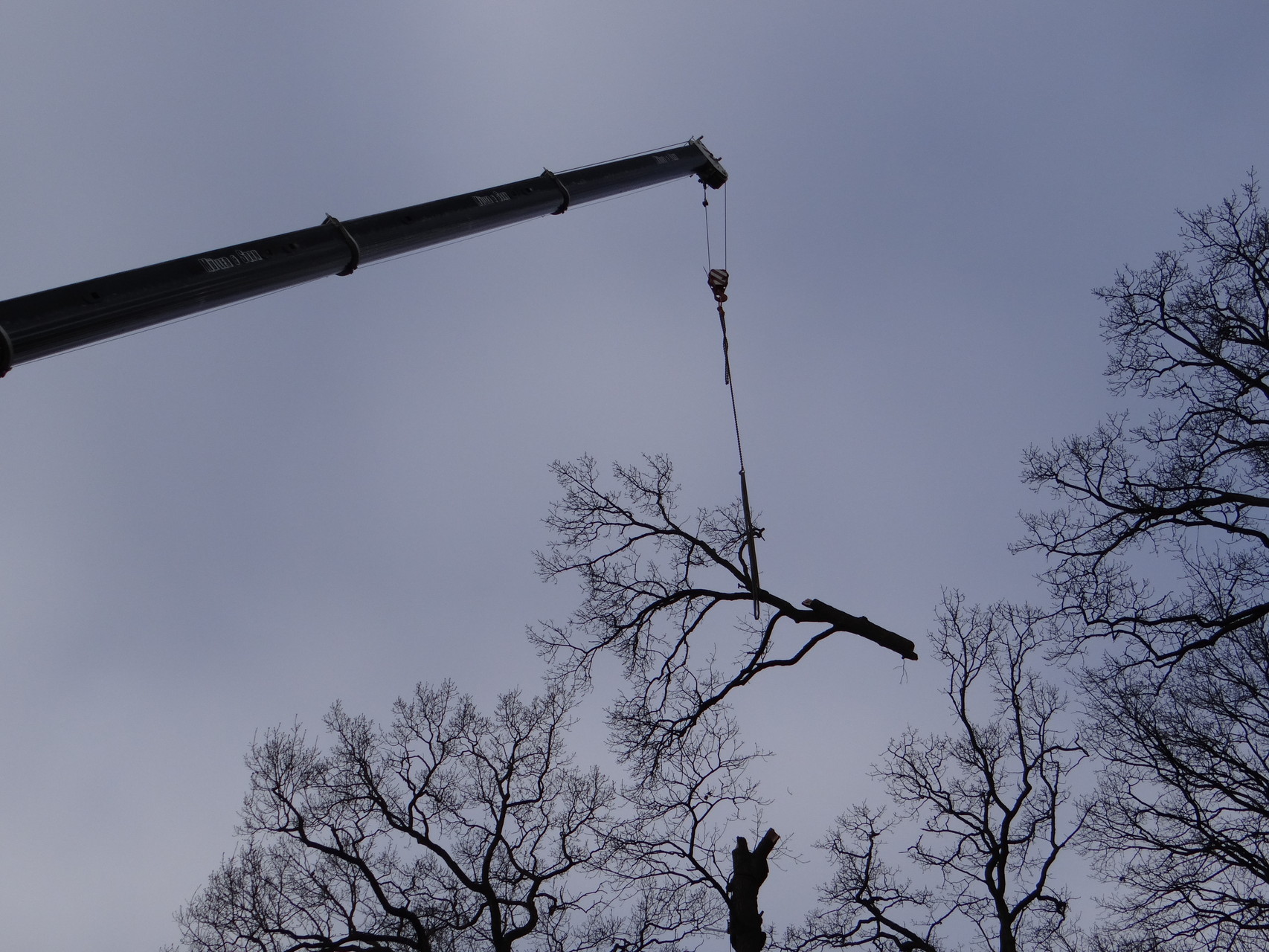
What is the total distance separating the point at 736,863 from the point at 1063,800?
10285mm

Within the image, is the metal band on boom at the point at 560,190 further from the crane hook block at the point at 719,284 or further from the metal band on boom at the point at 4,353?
the metal band on boom at the point at 4,353

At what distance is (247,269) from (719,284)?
8.17 meters

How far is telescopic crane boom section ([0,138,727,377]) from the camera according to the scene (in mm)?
6203

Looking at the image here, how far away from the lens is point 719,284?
47.4 ft

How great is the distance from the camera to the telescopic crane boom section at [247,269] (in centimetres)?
620

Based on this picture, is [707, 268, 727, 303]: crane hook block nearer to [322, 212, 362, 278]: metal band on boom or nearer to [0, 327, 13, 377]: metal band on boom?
[322, 212, 362, 278]: metal band on boom

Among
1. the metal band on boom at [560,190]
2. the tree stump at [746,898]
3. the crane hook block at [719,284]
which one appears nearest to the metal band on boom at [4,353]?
the tree stump at [746,898]

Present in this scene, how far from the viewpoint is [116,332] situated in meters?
6.81

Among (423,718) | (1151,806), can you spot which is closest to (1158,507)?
(1151,806)

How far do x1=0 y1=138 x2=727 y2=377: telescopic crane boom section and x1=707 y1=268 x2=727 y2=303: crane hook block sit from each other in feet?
8.56

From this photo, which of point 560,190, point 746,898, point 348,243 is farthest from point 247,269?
point 746,898

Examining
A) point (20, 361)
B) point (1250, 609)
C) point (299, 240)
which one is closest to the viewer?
point (20, 361)

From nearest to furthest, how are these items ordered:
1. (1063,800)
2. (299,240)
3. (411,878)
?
(299,240) → (1063,800) → (411,878)

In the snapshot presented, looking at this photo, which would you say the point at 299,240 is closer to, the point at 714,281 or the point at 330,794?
the point at 714,281
